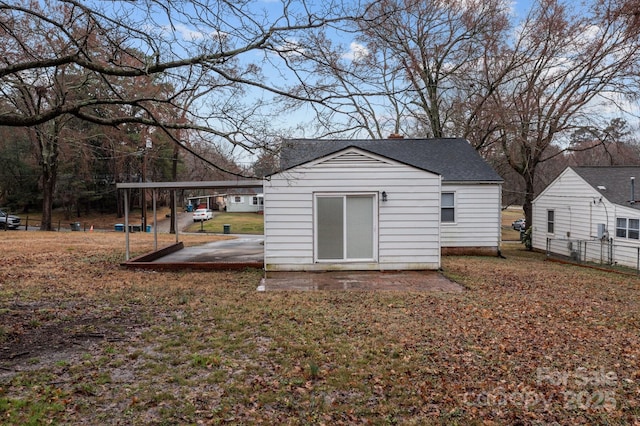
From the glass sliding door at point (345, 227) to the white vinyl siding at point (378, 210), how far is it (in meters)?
0.16

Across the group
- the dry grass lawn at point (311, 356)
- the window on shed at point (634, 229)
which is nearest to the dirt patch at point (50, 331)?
the dry grass lawn at point (311, 356)

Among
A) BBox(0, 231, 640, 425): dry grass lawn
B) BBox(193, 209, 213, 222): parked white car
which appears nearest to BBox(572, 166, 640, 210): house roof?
BBox(0, 231, 640, 425): dry grass lawn

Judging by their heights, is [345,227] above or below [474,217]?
below

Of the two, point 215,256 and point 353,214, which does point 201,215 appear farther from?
point 353,214

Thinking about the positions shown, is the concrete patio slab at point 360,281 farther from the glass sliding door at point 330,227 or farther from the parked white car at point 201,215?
the parked white car at point 201,215

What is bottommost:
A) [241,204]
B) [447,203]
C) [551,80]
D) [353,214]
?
[353,214]

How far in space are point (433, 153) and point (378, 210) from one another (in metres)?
7.18

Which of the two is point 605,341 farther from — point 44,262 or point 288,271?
point 44,262

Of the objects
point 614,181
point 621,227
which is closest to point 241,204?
point 614,181

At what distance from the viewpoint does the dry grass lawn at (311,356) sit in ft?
11.0

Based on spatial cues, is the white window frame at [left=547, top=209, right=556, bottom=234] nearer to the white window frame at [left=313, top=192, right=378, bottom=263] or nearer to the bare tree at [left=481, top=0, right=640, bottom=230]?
the bare tree at [left=481, top=0, right=640, bottom=230]

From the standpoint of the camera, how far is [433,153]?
16.0 meters

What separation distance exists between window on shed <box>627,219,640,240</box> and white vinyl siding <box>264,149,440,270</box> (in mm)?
8825

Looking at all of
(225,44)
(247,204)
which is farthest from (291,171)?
(247,204)
